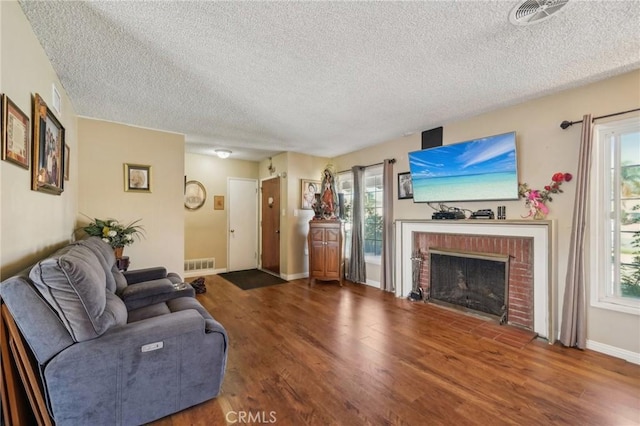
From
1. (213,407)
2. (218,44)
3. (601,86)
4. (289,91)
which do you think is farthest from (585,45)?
(213,407)

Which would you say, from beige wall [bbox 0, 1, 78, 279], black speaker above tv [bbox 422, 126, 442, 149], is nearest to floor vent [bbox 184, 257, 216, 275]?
beige wall [bbox 0, 1, 78, 279]

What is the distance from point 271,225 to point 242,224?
0.74 m

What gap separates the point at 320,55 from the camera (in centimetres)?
203

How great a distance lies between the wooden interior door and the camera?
17.7 feet

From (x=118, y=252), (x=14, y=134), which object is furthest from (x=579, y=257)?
(x=118, y=252)

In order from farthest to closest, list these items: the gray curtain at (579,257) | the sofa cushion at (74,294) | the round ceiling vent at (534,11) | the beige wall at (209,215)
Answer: the beige wall at (209,215) → the gray curtain at (579,257) → the round ceiling vent at (534,11) → the sofa cushion at (74,294)

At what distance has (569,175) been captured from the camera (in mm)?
2600

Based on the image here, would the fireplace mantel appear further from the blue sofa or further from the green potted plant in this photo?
the green potted plant

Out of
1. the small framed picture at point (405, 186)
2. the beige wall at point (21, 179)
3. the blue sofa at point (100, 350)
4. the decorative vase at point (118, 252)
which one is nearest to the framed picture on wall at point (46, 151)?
the beige wall at point (21, 179)

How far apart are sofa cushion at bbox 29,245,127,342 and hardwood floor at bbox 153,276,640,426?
729 millimetres

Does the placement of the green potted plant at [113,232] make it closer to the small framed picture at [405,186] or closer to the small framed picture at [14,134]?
the small framed picture at [14,134]

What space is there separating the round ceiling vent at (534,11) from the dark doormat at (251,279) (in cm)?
441

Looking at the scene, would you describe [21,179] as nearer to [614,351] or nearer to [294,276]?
[294,276]

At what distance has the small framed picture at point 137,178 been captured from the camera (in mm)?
3609
